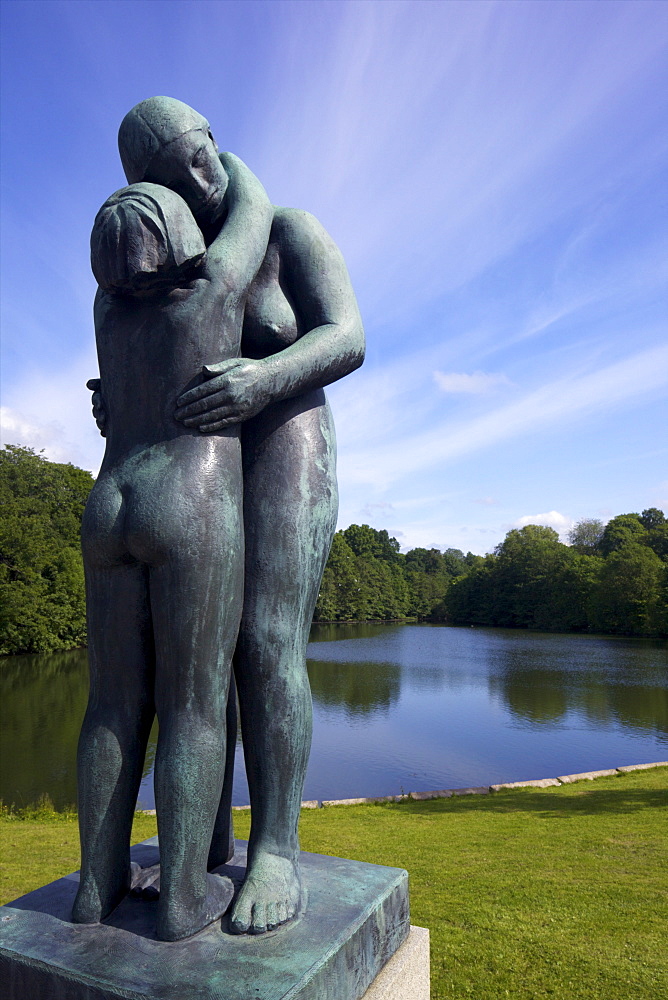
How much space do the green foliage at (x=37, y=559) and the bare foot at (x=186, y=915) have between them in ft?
103

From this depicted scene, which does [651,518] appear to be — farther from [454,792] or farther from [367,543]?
[454,792]

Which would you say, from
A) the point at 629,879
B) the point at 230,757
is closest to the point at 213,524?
the point at 230,757

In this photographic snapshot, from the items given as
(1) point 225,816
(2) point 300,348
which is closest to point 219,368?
(2) point 300,348

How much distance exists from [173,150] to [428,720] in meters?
19.1

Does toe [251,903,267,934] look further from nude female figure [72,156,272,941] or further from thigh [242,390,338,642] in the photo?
thigh [242,390,338,642]

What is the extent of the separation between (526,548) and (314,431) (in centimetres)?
6707

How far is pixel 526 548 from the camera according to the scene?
6656cm

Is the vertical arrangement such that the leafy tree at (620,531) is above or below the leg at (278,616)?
above

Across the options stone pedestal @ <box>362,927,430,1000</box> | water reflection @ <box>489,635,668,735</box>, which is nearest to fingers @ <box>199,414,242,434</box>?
stone pedestal @ <box>362,927,430,1000</box>

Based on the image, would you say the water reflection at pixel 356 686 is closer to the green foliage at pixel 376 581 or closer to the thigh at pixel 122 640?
the thigh at pixel 122 640

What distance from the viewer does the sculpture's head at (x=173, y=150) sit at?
2.35m

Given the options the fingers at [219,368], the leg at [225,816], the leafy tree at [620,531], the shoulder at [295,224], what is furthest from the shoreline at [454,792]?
the leafy tree at [620,531]

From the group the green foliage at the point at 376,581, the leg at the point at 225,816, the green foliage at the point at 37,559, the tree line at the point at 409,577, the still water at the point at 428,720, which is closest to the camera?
the leg at the point at 225,816

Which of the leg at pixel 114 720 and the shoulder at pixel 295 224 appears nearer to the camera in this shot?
the leg at pixel 114 720
